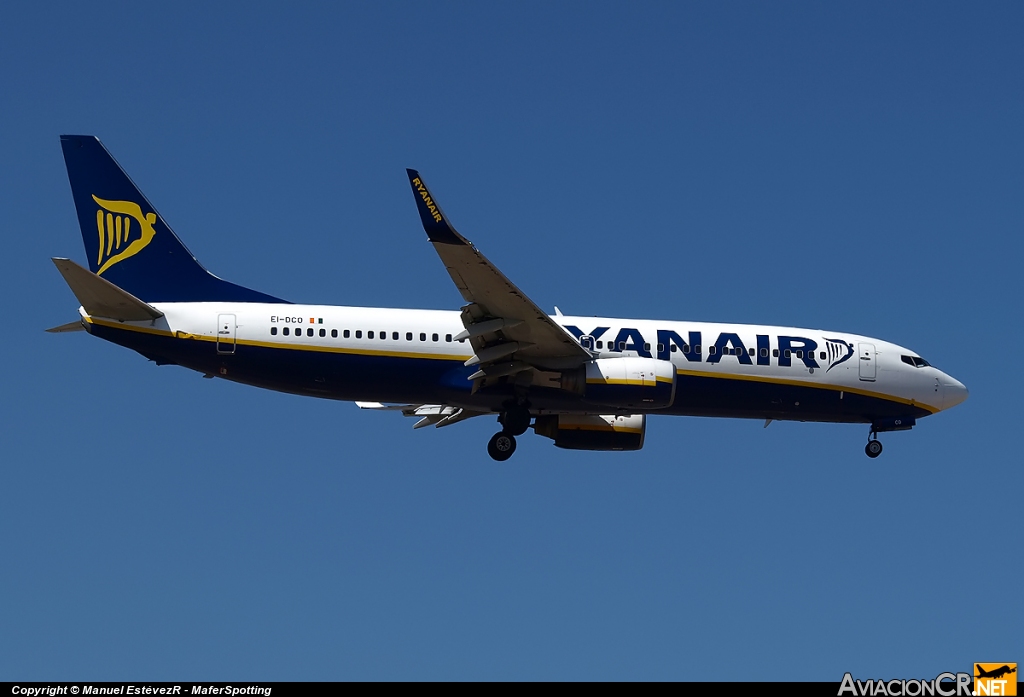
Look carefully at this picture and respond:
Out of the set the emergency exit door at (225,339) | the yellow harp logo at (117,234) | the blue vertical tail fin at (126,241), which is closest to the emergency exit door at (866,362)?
the blue vertical tail fin at (126,241)

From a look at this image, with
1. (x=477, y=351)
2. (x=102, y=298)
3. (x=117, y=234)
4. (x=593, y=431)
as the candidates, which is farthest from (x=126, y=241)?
(x=593, y=431)

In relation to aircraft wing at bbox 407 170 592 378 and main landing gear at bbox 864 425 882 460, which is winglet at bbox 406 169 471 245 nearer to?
aircraft wing at bbox 407 170 592 378

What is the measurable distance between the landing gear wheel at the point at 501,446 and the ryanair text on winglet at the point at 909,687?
14.1 metres

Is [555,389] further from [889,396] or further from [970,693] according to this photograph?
[970,693]

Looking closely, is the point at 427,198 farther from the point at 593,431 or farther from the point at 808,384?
the point at 808,384

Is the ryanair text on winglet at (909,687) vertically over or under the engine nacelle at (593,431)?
under

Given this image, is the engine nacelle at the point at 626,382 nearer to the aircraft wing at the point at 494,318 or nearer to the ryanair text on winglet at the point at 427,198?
the aircraft wing at the point at 494,318

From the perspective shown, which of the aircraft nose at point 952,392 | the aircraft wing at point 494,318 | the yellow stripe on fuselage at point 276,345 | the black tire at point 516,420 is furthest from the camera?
the aircraft nose at point 952,392

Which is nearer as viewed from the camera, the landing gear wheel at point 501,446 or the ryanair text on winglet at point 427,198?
the ryanair text on winglet at point 427,198

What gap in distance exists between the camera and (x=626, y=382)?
3544 centimetres

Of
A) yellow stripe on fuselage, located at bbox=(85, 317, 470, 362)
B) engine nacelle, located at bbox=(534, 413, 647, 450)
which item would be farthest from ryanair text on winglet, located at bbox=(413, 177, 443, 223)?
engine nacelle, located at bbox=(534, 413, 647, 450)

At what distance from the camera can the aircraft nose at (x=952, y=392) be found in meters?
39.8

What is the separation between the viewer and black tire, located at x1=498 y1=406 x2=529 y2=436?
36.9 meters

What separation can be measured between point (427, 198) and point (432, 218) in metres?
0.51
